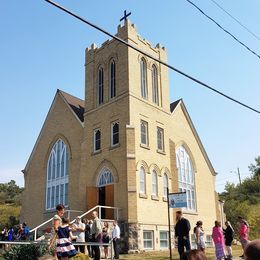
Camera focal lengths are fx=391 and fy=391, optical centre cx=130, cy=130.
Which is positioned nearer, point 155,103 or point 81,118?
point 155,103

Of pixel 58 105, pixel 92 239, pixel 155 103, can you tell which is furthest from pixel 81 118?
pixel 92 239

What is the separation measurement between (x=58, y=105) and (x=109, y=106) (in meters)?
7.36

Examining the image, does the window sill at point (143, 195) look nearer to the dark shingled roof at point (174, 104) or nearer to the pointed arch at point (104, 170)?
the pointed arch at point (104, 170)

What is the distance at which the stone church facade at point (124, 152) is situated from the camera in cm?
2431

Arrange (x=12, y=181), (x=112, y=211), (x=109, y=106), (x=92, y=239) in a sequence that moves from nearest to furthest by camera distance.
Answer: (x=92, y=239) → (x=112, y=211) → (x=109, y=106) → (x=12, y=181)

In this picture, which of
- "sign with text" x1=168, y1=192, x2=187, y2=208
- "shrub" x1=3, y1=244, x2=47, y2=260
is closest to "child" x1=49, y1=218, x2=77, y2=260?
"shrub" x1=3, y1=244, x2=47, y2=260

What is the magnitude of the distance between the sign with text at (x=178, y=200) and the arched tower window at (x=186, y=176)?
1217 cm

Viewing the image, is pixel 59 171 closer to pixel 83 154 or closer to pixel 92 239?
pixel 83 154

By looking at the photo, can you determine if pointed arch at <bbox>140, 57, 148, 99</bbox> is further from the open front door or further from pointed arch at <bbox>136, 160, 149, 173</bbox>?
the open front door

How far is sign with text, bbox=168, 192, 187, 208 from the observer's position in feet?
56.0

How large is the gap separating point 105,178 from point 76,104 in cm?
948

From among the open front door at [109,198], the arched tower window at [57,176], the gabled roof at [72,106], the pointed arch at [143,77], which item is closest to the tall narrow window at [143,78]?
the pointed arch at [143,77]

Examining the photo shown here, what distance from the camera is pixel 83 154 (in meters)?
27.8

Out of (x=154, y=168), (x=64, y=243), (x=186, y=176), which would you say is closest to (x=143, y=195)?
(x=154, y=168)
